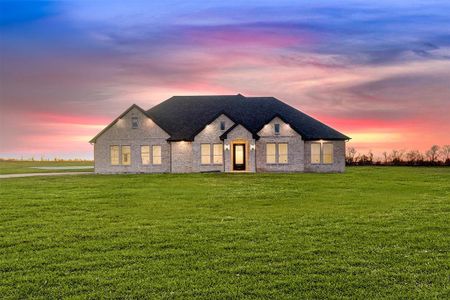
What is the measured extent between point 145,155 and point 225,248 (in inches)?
1426

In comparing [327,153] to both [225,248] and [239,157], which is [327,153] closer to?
[239,157]

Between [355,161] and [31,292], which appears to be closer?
[31,292]

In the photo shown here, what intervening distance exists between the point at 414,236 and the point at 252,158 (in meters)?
33.0

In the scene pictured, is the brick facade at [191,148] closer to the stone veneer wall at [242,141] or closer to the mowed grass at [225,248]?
the stone veneer wall at [242,141]

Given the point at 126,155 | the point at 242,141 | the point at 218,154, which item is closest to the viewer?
the point at 242,141

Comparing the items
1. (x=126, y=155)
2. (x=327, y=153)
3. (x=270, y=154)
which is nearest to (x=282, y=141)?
(x=270, y=154)

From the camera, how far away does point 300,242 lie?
12.5 metres

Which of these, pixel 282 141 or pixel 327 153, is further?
pixel 327 153

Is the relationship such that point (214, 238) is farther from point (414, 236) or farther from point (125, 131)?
point (125, 131)

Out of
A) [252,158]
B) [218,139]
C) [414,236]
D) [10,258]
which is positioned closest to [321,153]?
[252,158]

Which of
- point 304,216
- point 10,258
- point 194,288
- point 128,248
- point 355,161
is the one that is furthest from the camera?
point 355,161

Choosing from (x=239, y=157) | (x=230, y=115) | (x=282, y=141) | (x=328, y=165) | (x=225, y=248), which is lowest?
(x=225, y=248)

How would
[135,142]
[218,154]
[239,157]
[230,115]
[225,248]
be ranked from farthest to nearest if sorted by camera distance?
[230,115], [135,142], [239,157], [218,154], [225,248]

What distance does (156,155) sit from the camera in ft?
155
